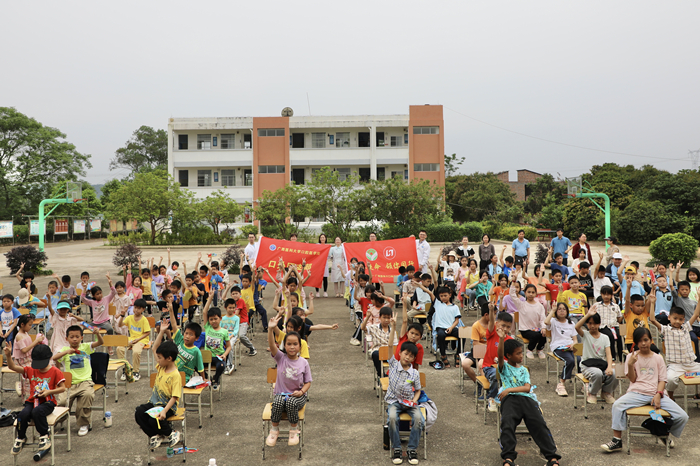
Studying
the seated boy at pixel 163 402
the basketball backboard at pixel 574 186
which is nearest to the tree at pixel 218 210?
the basketball backboard at pixel 574 186

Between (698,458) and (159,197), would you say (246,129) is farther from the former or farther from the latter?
(698,458)

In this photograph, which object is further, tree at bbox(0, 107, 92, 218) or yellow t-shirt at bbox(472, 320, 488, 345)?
tree at bbox(0, 107, 92, 218)

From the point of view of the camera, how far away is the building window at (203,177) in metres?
47.9

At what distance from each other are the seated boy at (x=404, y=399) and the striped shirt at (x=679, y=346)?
3714 mm

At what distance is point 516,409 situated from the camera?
554 cm

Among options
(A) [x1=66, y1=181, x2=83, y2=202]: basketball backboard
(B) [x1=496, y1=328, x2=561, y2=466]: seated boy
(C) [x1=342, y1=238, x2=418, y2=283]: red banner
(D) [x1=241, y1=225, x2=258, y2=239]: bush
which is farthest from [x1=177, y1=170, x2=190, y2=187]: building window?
(B) [x1=496, y1=328, x2=561, y2=466]: seated boy

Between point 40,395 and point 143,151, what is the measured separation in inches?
3075

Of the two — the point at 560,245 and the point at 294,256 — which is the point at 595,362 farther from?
the point at 294,256

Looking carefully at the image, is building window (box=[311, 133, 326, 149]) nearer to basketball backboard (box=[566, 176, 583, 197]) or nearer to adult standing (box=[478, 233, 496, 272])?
basketball backboard (box=[566, 176, 583, 197])

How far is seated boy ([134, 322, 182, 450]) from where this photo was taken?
17.9 ft

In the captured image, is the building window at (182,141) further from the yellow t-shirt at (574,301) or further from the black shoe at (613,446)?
the black shoe at (613,446)

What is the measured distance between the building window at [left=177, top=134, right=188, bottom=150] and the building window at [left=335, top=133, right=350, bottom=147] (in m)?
14.4

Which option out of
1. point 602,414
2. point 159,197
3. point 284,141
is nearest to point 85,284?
point 602,414

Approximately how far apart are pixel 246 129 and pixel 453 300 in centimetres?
4078
